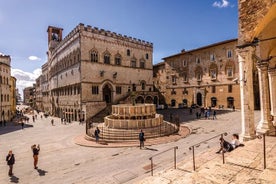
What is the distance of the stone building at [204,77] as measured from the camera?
3306 centimetres

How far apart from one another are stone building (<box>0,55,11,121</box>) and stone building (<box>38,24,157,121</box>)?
31.1 ft

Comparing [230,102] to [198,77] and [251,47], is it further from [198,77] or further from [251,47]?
[251,47]

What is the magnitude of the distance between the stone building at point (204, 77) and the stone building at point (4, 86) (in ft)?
117

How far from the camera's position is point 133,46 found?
37500 mm

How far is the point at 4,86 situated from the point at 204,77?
41.2 m

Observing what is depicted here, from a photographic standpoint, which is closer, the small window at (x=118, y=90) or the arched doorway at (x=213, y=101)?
the small window at (x=118, y=90)

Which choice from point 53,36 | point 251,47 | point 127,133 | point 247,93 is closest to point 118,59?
point 127,133

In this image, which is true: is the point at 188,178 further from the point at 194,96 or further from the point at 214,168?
the point at 194,96

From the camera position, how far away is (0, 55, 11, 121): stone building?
34.8m

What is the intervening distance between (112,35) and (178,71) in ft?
57.9

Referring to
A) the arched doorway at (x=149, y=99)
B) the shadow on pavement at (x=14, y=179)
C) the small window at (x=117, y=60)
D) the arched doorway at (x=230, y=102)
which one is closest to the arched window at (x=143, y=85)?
the arched doorway at (x=149, y=99)

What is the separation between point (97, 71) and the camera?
31.3 metres

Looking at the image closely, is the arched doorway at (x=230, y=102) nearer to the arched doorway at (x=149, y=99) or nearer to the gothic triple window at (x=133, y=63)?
the arched doorway at (x=149, y=99)

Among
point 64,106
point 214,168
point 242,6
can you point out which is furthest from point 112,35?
point 214,168
